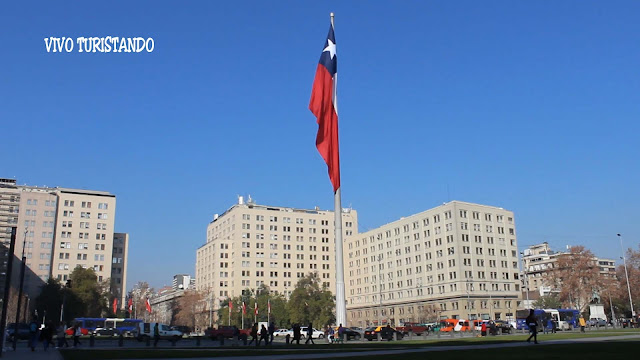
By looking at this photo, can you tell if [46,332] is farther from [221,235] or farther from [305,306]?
[221,235]

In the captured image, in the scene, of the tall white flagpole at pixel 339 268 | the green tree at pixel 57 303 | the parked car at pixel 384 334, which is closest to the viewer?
the tall white flagpole at pixel 339 268

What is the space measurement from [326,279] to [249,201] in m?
36.1

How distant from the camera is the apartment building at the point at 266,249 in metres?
173

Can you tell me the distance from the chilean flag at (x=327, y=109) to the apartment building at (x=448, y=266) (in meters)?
95.9

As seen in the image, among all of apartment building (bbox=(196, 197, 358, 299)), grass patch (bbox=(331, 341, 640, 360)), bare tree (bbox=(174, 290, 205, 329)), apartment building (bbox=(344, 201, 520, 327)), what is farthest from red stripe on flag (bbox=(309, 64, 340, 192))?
apartment building (bbox=(196, 197, 358, 299))

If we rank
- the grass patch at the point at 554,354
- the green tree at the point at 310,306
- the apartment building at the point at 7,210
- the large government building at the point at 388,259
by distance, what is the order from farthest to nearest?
the apartment building at the point at 7,210 → the large government building at the point at 388,259 → the green tree at the point at 310,306 → the grass patch at the point at 554,354

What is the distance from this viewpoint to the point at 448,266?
127 metres

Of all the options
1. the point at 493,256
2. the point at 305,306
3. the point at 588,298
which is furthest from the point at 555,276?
the point at 305,306

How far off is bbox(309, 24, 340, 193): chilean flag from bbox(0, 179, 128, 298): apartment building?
123716 millimetres

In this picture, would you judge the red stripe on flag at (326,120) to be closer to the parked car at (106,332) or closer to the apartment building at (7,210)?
the parked car at (106,332)

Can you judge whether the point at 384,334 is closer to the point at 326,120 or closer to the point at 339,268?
the point at 339,268

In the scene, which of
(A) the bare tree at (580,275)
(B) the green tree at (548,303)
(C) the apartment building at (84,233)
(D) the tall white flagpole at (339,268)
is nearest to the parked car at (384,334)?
(D) the tall white flagpole at (339,268)

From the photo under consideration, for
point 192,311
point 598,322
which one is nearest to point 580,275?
point 598,322

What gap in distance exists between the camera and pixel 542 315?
265ft
